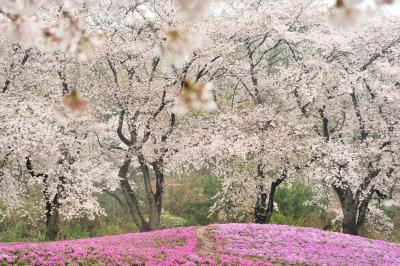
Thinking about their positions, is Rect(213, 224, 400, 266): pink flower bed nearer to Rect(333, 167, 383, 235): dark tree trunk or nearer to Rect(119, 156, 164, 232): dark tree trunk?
Rect(333, 167, 383, 235): dark tree trunk

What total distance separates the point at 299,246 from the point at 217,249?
3.96 m

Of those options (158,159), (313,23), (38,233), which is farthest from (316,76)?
(38,233)

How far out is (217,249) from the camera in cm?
2095

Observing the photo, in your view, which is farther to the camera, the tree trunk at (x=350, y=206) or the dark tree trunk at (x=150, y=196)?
the tree trunk at (x=350, y=206)

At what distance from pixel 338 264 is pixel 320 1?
1835 cm

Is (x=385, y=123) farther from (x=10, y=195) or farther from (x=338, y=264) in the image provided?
(x=10, y=195)

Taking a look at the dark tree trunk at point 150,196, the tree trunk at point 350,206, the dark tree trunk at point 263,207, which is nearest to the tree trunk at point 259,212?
the dark tree trunk at point 263,207

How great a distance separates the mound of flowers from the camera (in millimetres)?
16016

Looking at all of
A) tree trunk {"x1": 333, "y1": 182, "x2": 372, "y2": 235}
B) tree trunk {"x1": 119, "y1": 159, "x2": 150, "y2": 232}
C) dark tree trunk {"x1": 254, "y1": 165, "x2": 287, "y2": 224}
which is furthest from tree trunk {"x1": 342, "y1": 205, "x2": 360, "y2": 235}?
tree trunk {"x1": 119, "y1": 159, "x2": 150, "y2": 232}

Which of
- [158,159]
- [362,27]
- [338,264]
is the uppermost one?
[362,27]

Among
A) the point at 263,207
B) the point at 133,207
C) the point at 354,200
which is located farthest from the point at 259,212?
the point at 133,207

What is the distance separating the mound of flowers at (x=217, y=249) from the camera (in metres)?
16.0

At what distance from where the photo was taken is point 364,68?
2812 cm

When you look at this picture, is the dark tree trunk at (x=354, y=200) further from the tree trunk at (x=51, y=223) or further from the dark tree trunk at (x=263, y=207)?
the tree trunk at (x=51, y=223)
